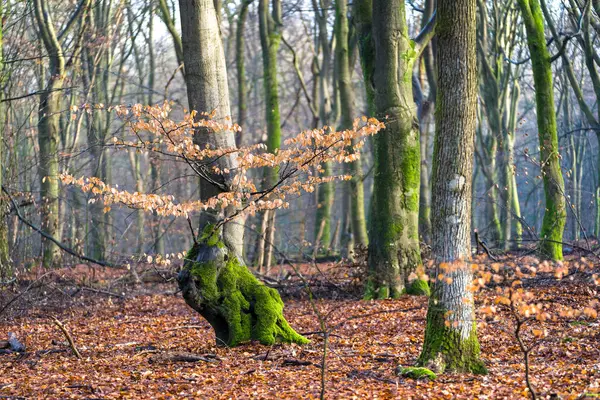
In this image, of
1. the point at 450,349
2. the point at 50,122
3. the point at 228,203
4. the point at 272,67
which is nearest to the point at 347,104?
the point at 272,67

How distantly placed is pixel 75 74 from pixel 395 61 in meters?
9.33

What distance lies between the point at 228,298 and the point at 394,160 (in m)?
4.51

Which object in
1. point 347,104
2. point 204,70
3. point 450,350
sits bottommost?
point 450,350

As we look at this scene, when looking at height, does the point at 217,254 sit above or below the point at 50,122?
below

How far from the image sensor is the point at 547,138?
42.6 ft

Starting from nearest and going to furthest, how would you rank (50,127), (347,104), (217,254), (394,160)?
(217,254) → (394,160) → (50,127) → (347,104)

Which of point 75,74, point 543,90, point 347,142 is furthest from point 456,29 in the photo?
point 75,74

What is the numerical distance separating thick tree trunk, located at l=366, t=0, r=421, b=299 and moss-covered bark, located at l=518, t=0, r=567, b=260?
266cm

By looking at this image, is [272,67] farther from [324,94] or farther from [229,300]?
[229,300]

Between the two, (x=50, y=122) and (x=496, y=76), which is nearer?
(x=50, y=122)

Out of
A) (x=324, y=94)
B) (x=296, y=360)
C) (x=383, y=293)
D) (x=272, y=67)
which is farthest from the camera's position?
(x=324, y=94)

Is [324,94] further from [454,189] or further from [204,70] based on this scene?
[454,189]

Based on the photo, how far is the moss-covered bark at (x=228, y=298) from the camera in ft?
27.5

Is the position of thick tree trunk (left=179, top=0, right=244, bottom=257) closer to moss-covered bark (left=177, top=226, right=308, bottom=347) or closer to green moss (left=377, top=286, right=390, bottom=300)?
moss-covered bark (left=177, top=226, right=308, bottom=347)
